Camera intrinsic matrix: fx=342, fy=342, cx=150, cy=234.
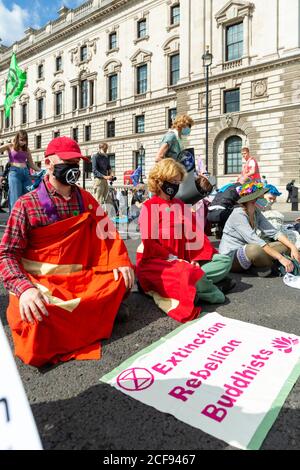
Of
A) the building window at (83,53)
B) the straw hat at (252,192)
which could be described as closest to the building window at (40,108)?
the building window at (83,53)

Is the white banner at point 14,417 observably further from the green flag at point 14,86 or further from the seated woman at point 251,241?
the green flag at point 14,86

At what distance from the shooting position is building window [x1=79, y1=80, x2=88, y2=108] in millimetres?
32975

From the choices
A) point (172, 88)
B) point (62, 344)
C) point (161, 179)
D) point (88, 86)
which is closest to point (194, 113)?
point (172, 88)

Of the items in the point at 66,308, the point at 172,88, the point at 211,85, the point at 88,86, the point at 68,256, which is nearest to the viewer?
the point at 66,308

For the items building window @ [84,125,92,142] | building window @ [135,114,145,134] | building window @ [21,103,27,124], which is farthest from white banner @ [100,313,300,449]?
building window @ [21,103,27,124]

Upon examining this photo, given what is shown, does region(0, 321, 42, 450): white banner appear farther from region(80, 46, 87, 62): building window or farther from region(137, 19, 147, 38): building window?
region(80, 46, 87, 62): building window

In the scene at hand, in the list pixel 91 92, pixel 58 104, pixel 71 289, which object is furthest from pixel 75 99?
pixel 71 289

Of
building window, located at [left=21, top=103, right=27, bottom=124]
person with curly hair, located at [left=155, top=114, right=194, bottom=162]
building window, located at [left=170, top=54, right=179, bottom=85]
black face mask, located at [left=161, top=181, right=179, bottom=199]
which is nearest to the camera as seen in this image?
black face mask, located at [left=161, top=181, right=179, bottom=199]

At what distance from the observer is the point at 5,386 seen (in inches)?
42.3

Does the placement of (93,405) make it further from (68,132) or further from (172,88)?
(68,132)

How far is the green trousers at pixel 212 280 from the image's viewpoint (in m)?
2.70

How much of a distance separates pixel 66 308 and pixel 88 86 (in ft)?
112

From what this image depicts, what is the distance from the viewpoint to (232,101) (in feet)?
72.8

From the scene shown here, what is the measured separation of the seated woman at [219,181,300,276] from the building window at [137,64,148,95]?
90.1ft
